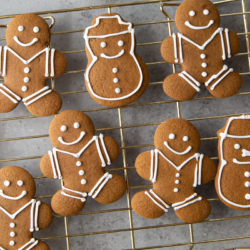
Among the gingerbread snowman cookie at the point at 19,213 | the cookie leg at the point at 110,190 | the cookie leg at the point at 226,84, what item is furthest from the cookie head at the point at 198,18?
the gingerbread snowman cookie at the point at 19,213

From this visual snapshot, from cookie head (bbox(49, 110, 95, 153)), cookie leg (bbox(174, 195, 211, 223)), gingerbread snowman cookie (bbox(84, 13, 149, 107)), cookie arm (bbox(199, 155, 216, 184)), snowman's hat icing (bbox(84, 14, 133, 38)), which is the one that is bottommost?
cookie leg (bbox(174, 195, 211, 223))

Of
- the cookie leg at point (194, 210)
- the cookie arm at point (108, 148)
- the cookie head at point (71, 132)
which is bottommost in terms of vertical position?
the cookie leg at point (194, 210)

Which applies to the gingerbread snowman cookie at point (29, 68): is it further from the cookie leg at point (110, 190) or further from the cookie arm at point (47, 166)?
the cookie leg at point (110, 190)

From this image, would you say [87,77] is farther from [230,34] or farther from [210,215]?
[210,215]

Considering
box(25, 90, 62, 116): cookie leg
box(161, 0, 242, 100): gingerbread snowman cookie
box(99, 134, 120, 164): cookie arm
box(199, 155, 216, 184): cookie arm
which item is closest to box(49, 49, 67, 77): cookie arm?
box(25, 90, 62, 116): cookie leg

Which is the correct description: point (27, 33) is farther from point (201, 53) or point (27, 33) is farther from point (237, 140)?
point (237, 140)

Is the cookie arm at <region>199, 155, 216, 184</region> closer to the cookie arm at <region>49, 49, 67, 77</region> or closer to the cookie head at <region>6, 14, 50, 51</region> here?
the cookie arm at <region>49, 49, 67, 77</region>

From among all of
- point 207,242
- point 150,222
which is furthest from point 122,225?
point 207,242
